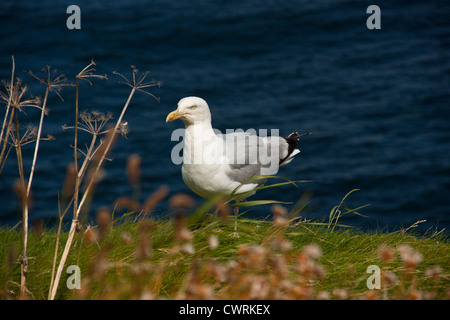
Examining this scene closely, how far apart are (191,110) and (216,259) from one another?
1.75 meters

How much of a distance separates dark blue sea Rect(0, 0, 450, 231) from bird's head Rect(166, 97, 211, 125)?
7148mm

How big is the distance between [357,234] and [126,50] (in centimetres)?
1340

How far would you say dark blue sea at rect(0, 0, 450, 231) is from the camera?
13938mm

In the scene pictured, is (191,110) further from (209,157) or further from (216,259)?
(216,259)

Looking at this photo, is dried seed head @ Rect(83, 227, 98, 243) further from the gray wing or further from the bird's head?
the gray wing

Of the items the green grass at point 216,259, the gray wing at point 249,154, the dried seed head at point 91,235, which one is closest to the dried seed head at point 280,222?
the green grass at point 216,259

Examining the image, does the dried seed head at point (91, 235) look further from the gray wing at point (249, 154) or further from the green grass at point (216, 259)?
the gray wing at point (249, 154)

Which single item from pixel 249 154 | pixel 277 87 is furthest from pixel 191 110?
pixel 277 87

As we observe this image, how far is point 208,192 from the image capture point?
6.00 metres

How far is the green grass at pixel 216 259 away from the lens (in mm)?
3943

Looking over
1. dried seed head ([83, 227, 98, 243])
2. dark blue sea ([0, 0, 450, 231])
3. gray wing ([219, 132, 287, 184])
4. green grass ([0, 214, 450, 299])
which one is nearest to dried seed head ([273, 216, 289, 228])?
green grass ([0, 214, 450, 299])

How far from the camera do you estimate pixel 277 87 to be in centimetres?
1677
